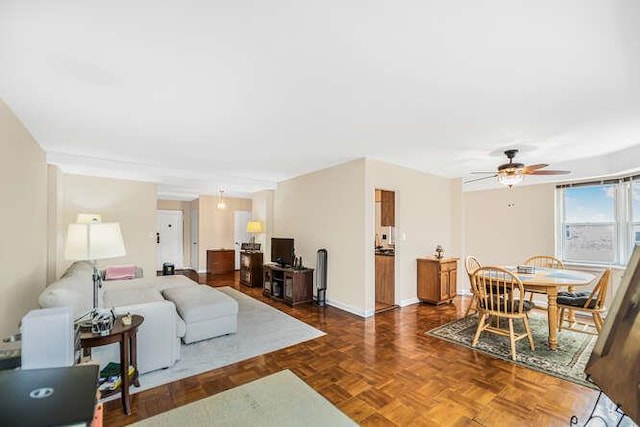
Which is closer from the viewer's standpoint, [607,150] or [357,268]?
[607,150]

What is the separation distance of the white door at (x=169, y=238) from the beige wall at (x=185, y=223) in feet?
0.36

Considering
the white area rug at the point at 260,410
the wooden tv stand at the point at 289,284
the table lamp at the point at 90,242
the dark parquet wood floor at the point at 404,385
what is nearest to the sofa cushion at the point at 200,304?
the dark parquet wood floor at the point at 404,385

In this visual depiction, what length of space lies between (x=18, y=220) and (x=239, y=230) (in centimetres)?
602

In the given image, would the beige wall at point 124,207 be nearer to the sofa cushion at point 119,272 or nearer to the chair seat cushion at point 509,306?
the sofa cushion at point 119,272

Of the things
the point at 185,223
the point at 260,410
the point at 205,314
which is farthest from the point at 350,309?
the point at 185,223

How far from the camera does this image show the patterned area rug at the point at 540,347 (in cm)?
267

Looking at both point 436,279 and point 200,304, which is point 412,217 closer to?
point 436,279

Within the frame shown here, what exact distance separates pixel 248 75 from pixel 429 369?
9.75ft

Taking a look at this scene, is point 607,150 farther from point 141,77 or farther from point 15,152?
point 15,152

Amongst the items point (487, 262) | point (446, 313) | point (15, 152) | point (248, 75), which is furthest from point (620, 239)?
point (15, 152)

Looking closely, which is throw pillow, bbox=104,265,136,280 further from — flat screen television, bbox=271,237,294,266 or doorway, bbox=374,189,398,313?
doorway, bbox=374,189,398,313

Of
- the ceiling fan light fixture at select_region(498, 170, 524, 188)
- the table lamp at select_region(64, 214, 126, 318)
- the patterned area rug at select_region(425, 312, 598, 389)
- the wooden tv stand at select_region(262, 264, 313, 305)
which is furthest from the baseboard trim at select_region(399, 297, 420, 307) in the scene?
the table lamp at select_region(64, 214, 126, 318)

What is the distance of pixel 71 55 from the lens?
172 centimetres

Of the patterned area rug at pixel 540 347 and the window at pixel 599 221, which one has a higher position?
the window at pixel 599 221
